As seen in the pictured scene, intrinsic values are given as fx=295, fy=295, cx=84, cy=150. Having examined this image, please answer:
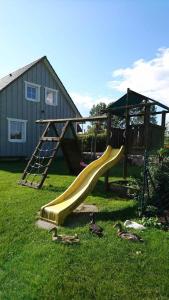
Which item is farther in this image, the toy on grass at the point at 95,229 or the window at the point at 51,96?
the window at the point at 51,96

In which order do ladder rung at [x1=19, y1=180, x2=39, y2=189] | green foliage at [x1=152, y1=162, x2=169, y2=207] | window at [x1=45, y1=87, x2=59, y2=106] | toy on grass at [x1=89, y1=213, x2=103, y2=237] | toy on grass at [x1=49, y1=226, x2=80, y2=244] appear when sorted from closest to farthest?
1. toy on grass at [x1=49, y1=226, x2=80, y2=244]
2. toy on grass at [x1=89, y1=213, x2=103, y2=237]
3. green foliage at [x1=152, y1=162, x2=169, y2=207]
4. ladder rung at [x1=19, y1=180, x2=39, y2=189]
5. window at [x1=45, y1=87, x2=59, y2=106]

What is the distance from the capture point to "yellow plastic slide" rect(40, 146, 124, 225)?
538 centimetres

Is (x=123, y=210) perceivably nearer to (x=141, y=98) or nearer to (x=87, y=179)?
(x=87, y=179)

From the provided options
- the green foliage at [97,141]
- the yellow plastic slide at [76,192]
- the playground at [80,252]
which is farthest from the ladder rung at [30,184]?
the green foliage at [97,141]

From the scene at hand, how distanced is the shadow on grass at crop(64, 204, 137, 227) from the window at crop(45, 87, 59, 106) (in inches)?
578

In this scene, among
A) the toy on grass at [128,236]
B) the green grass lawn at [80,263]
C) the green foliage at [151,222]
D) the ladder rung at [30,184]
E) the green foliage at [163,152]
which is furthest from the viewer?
the ladder rung at [30,184]

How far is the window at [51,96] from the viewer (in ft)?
64.3

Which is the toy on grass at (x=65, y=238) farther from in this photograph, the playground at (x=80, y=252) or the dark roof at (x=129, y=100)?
the dark roof at (x=129, y=100)

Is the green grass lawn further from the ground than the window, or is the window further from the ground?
the window

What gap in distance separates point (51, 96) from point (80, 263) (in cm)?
1726

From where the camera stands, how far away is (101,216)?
5.63 m

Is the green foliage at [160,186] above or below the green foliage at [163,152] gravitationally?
below

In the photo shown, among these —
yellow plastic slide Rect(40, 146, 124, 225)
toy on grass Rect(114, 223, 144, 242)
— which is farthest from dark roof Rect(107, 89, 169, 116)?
toy on grass Rect(114, 223, 144, 242)

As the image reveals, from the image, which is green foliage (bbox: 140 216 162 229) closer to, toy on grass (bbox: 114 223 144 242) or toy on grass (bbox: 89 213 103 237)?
toy on grass (bbox: 114 223 144 242)
